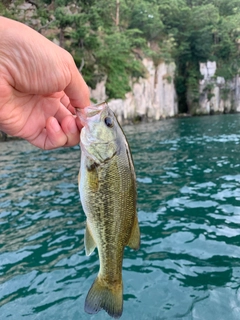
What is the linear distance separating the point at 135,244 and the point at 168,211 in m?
4.93

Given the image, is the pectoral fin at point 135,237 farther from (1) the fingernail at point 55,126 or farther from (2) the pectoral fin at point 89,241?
(1) the fingernail at point 55,126

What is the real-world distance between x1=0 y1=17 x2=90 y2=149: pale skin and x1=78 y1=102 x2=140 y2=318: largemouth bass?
0.39 metres

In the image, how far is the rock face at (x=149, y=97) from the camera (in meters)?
32.3

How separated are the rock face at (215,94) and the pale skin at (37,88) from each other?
44.4 meters

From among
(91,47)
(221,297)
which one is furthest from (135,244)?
(91,47)

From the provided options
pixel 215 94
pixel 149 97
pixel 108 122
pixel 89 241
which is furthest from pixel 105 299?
pixel 215 94

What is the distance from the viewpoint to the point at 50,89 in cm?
259

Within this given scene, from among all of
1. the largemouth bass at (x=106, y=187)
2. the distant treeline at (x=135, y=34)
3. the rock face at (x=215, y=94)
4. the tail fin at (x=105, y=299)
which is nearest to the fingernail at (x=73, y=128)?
the largemouth bass at (x=106, y=187)

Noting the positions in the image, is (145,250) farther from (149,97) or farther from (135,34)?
(135,34)

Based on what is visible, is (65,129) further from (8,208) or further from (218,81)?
(218,81)

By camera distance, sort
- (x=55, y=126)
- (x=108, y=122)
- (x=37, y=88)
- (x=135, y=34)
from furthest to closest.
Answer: (x=135, y=34) → (x=55, y=126) → (x=37, y=88) → (x=108, y=122)

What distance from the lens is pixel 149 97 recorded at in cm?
3844

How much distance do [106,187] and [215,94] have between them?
1880 inches

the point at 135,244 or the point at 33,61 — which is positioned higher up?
the point at 33,61
